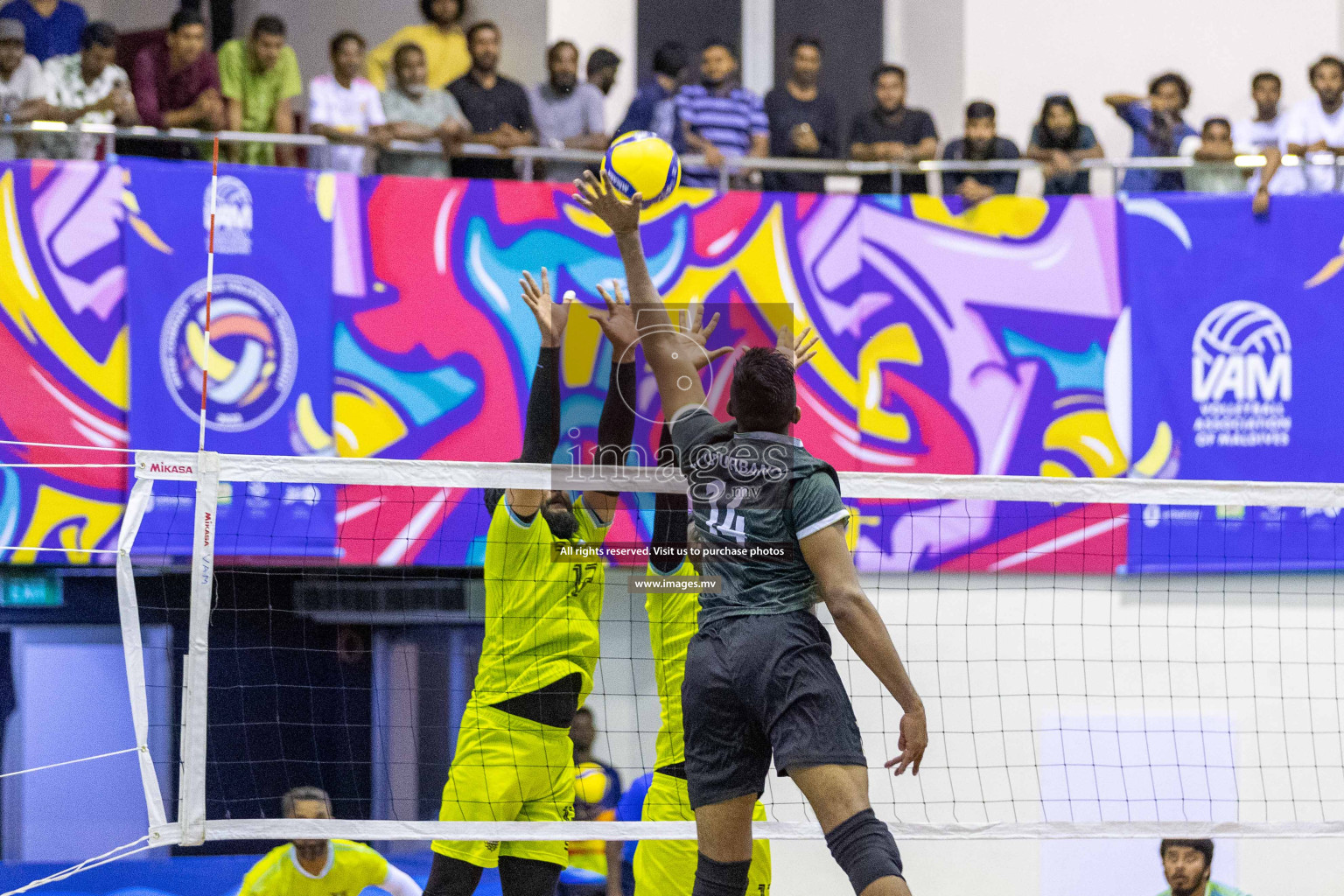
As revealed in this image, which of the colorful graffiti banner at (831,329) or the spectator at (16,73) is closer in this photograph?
the spectator at (16,73)

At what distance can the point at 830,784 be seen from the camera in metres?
4.12

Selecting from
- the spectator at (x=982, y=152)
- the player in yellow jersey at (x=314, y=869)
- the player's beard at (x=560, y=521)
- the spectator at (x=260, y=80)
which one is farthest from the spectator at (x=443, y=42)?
the player's beard at (x=560, y=521)

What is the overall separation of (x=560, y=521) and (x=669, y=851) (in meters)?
1.42

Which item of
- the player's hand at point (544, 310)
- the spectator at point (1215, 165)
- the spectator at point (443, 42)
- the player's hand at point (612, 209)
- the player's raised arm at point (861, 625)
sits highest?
the spectator at point (443, 42)

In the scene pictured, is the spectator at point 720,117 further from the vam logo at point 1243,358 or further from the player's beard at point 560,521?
the player's beard at point 560,521

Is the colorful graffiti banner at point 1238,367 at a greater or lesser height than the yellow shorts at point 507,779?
greater

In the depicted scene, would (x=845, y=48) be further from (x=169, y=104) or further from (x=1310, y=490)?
(x=1310, y=490)

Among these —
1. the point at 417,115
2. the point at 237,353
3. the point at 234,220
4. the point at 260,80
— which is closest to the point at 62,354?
the point at 237,353

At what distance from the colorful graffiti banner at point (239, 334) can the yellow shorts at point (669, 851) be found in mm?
4375

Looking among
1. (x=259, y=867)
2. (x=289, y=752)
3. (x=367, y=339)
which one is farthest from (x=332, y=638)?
(x=259, y=867)

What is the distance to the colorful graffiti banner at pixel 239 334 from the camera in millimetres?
9430

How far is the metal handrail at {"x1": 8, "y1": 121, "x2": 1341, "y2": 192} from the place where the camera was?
9.55m

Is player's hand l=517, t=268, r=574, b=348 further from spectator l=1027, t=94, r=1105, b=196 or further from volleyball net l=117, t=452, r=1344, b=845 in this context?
spectator l=1027, t=94, r=1105, b=196

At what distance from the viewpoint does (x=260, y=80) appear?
10.1 m
